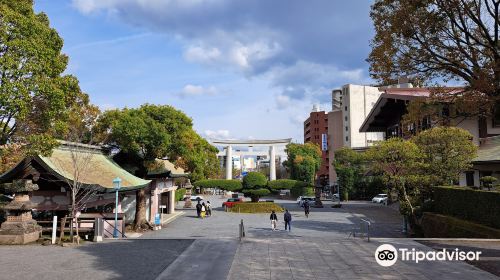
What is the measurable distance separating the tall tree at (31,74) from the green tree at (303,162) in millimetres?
64417

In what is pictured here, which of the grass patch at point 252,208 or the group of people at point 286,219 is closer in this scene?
the group of people at point 286,219

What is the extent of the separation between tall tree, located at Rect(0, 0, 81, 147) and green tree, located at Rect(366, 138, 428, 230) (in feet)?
68.2

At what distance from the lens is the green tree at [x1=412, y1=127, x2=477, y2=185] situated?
2698 centimetres

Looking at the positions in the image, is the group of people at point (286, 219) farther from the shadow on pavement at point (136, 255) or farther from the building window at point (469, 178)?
the building window at point (469, 178)

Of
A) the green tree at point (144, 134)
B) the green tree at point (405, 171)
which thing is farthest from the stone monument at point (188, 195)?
the green tree at point (405, 171)

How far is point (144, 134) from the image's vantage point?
24484 millimetres

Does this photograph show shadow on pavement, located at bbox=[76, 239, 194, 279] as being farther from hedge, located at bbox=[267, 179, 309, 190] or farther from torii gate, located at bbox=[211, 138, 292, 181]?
torii gate, located at bbox=[211, 138, 292, 181]

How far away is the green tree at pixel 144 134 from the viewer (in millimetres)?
24406

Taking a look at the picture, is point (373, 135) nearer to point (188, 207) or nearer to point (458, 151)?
point (188, 207)

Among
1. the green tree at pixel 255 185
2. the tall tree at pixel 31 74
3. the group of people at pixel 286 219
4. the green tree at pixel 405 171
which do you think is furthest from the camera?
the green tree at pixel 255 185

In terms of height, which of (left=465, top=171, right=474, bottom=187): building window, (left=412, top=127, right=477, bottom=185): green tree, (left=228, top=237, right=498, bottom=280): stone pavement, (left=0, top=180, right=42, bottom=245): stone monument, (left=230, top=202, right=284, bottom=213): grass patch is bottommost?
(left=230, top=202, right=284, bottom=213): grass patch

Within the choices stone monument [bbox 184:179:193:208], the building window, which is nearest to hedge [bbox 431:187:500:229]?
the building window

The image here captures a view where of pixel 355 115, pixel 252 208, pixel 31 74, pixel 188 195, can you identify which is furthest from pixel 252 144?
pixel 31 74

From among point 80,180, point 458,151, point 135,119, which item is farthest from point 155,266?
point 458,151
